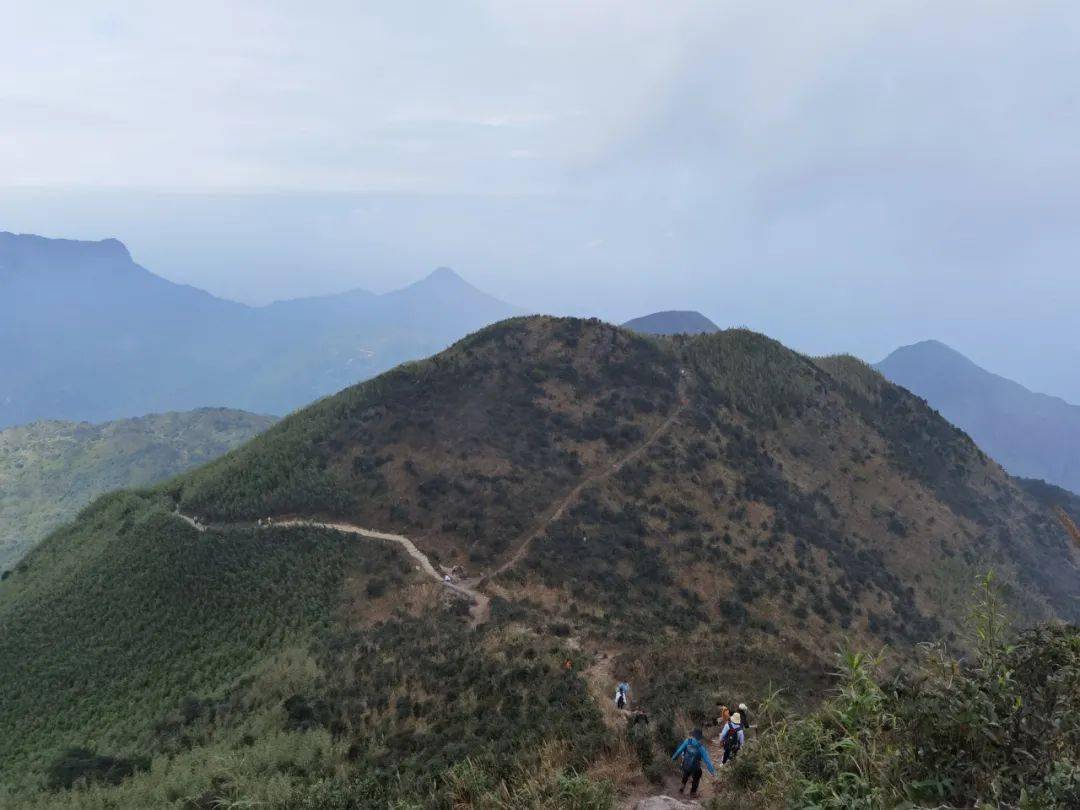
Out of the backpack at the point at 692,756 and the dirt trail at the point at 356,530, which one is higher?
the backpack at the point at 692,756

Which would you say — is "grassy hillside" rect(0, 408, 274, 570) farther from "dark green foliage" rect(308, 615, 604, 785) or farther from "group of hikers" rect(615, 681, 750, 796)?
"group of hikers" rect(615, 681, 750, 796)

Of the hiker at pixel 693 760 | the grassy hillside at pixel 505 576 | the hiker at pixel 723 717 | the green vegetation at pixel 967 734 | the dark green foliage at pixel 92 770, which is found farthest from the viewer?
the dark green foliage at pixel 92 770

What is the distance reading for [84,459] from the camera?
14112 cm

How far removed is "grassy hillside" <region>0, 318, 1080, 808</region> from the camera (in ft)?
68.2

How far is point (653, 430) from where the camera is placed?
64.5m

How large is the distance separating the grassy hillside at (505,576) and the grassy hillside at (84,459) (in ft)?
263

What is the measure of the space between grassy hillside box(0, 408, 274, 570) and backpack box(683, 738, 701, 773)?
12992cm

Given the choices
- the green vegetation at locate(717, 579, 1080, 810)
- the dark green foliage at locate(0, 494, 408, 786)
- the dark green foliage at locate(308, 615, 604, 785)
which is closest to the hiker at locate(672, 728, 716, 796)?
the dark green foliage at locate(308, 615, 604, 785)

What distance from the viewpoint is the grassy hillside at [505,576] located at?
68.2ft

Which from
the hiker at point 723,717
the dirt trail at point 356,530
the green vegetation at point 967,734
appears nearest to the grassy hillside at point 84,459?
the dirt trail at point 356,530

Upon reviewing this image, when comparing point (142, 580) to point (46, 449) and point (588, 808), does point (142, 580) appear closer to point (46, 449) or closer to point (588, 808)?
point (588, 808)

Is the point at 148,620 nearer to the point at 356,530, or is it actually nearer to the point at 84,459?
the point at 356,530

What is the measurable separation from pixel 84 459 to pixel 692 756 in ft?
562

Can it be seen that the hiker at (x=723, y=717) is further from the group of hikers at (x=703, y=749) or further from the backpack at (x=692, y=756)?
the backpack at (x=692, y=756)
